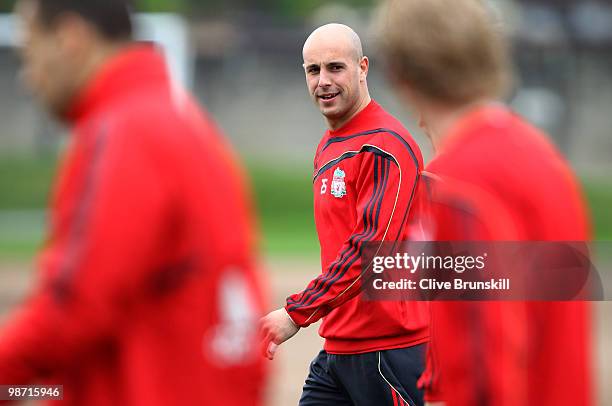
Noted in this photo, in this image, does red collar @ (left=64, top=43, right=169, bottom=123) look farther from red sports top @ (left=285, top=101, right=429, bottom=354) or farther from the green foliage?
the green foliage

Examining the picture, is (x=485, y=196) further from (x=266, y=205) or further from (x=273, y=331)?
(x=266, y=205)

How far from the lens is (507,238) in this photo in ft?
6.85

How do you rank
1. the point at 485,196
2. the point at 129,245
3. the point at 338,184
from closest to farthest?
the point at 129,245
the point at 485,196
the point at 338,184

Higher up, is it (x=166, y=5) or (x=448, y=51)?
(x=166, y=5)

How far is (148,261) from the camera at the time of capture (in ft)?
6.45

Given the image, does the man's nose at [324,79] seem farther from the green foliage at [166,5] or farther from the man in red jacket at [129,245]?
the green foliage at [166,5]

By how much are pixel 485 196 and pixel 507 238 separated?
101mm

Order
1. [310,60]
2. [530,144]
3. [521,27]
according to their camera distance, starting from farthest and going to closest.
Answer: [521,27]
[310,60]
[530,144]

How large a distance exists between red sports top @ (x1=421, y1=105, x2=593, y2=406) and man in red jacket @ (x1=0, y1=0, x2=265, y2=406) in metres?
0.44

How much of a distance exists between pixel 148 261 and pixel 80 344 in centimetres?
21

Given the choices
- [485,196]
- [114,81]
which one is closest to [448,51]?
[485,196]

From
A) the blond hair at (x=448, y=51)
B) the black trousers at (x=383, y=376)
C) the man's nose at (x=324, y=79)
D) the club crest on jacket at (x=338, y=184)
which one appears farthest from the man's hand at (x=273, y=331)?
the blond hair at (x=448, y=51)

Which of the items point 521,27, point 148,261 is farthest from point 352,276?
point 521,27

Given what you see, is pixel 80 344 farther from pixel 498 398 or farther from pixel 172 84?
pixel 498 398
